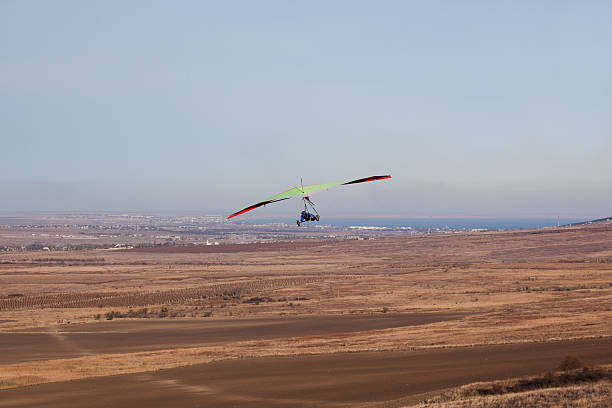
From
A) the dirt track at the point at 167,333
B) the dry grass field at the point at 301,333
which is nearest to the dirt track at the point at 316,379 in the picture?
the dry grass field at the point at 301,333

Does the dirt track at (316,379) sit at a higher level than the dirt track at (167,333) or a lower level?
Answer: higher

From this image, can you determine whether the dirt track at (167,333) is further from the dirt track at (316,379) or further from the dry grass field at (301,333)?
the dirt track at (316,379)

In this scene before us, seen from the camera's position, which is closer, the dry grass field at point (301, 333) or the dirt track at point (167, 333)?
the dry grass field at point (301, 333)

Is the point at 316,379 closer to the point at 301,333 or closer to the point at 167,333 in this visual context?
the point at 301,333

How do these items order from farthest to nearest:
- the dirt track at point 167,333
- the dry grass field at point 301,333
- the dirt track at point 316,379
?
the dirt track at point 167,333, the dry grass field at point 301,333, the dirt track at point 316,379

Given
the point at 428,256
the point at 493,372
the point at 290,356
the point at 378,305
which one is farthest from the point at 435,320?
the point at 428,256

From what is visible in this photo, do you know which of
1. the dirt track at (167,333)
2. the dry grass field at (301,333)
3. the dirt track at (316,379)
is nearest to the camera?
the dirt track at (316,379)

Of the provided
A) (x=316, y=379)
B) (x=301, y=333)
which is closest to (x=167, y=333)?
(x=301, y=333)
